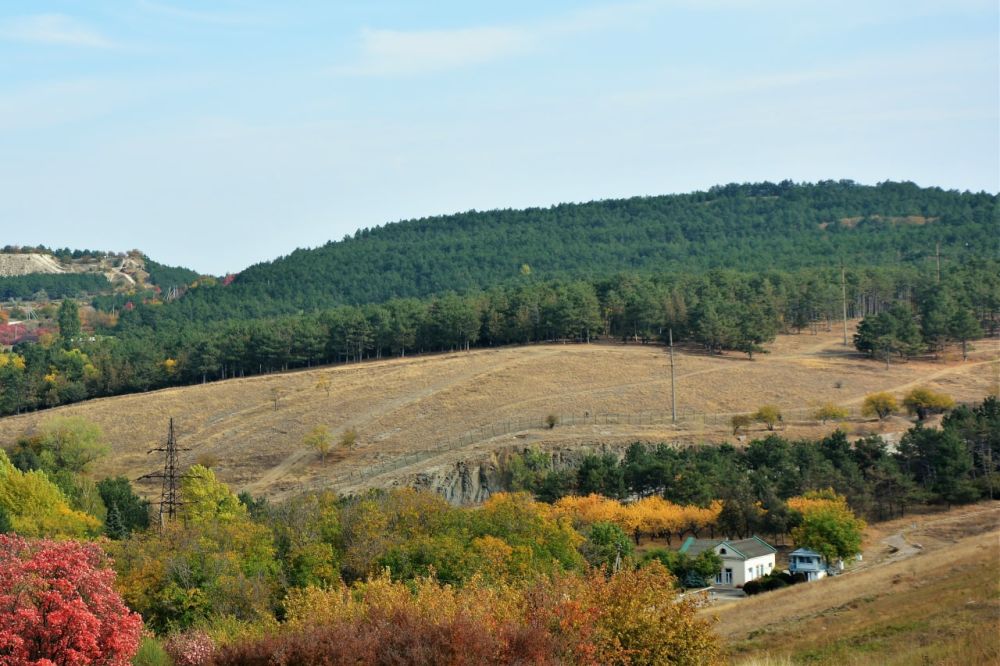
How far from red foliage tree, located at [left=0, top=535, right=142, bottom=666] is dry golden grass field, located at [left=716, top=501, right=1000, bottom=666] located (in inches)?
550

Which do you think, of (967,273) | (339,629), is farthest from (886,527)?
(967,273)

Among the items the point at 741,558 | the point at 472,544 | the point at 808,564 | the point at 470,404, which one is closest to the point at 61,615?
the point at 472,544

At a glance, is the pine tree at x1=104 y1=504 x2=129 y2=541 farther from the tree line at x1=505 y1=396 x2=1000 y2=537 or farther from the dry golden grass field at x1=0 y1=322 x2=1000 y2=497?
the tree line at x1=505 y1=396 x2=1000 y2=537

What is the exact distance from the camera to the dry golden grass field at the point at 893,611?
30016 mm

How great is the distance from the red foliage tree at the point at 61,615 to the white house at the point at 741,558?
37.6 metres

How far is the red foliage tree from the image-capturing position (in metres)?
25.7

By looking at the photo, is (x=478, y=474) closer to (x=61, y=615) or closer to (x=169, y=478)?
(x=169, y=478)

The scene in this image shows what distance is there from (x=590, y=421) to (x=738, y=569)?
123 feet

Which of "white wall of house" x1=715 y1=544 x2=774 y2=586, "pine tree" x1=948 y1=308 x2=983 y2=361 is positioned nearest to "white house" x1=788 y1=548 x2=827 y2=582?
"white wall of house" x1=715 y1=544 x2=774 y2=586

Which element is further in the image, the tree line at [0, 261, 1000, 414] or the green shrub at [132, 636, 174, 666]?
the tree line at [0, 261, 1000, 414]

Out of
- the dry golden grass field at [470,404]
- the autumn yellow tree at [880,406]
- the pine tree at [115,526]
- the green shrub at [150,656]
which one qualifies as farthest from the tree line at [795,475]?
the green shrub at [150,656]

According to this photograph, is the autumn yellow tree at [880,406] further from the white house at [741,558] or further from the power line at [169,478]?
the power line at [169,478]

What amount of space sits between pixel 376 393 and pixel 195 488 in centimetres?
3900

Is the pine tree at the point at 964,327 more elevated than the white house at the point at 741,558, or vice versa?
the pine tree at the point at 964,327
